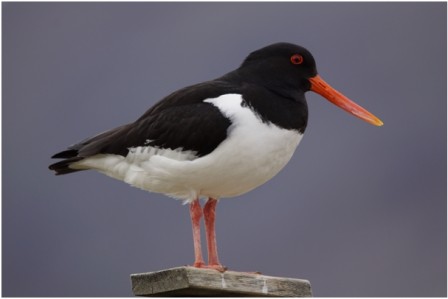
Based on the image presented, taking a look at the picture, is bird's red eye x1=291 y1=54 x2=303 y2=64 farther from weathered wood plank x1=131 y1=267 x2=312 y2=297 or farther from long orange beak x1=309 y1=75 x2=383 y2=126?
weathered wood plank x1=131 y1=267 x2=312 y2=297

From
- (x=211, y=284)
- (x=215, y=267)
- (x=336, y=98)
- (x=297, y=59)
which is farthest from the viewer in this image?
(x=336, y=98)

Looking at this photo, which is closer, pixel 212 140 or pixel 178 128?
pixel 212 140

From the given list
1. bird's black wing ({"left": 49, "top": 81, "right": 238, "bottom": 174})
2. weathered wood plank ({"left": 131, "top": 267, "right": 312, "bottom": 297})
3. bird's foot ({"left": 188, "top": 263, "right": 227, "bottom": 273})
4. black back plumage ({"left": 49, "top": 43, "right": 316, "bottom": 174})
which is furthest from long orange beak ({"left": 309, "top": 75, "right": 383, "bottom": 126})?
weathered wood plank ({"left": 131, "top": 267, "right": 312, "bottom": 297})

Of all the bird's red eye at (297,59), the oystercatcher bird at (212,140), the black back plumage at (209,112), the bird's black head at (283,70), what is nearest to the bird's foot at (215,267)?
the oystercatcher bird at (212,140)

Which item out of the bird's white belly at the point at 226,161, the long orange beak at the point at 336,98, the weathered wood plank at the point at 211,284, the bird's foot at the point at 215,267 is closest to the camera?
the weathered wood plank at the point at 211,284

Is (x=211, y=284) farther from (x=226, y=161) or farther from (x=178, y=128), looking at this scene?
(x=178, y=128)

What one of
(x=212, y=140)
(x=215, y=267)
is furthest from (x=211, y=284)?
(x=212, y=140)

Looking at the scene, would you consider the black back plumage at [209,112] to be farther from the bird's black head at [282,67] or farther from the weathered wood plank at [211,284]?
the weathered wood plank at [211,284]
